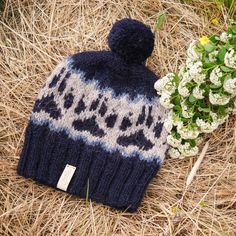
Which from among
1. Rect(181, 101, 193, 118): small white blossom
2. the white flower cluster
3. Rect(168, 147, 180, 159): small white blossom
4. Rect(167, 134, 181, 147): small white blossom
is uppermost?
the white flower cluster

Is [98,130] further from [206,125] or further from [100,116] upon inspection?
[206,125]

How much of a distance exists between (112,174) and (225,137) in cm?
41

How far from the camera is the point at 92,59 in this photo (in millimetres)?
1822

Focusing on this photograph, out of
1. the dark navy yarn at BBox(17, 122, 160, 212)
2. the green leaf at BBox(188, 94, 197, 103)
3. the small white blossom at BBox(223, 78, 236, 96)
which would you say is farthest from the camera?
the dark navy yarn at BBox(17, 122, 160, 212)

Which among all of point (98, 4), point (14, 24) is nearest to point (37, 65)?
point (14, 24)

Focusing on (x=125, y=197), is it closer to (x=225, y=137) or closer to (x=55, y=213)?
(x=55, y=213)

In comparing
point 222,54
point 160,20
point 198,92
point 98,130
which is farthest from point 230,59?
point 98,130

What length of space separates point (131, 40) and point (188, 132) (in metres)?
0.36

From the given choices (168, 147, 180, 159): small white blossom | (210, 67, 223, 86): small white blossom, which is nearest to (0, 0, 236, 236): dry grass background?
(168, 147, 180, 159): small white blossom

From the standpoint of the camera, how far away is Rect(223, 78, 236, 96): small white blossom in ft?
5.24

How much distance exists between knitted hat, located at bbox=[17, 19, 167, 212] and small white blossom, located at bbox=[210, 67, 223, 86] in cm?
25

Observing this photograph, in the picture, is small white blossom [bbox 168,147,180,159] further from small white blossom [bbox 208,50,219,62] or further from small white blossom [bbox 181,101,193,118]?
small white blossom [bbox 208,50,219,62]

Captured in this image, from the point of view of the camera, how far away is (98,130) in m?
1.81

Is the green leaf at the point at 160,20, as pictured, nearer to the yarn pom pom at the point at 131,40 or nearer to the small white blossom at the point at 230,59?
the yarn pom pom at the point at 131,40
